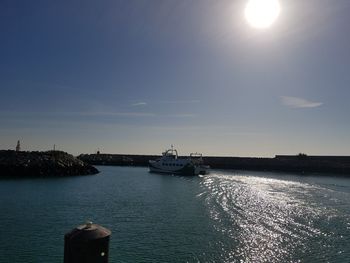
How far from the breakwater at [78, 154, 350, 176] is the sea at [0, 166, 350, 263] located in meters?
55.5

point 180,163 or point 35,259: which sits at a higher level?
point 180,163

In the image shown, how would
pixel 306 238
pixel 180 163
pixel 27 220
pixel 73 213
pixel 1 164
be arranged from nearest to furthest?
1. pixel 306 238
2. pixel 27 220
3. pixel 73 213
4. pixel 1 164
5. pixel 180 163

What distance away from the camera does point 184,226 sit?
22.7 meters

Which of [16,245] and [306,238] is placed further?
[306,238]

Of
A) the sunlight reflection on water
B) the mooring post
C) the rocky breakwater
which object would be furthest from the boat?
the mooring post

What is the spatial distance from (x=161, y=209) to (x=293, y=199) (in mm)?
14842

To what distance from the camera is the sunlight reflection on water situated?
1750 cm

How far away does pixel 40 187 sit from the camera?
41906mm

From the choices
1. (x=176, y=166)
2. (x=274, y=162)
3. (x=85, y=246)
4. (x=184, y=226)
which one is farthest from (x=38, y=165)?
(x=274, y=162)

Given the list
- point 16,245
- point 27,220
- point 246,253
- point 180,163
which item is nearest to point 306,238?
point 246,253

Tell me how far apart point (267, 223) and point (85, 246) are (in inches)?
835

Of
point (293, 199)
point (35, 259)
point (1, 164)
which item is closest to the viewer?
point (35, 259)

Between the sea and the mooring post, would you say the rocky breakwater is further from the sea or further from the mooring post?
the mooring post

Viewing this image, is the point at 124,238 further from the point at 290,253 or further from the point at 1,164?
the point at 1,164
